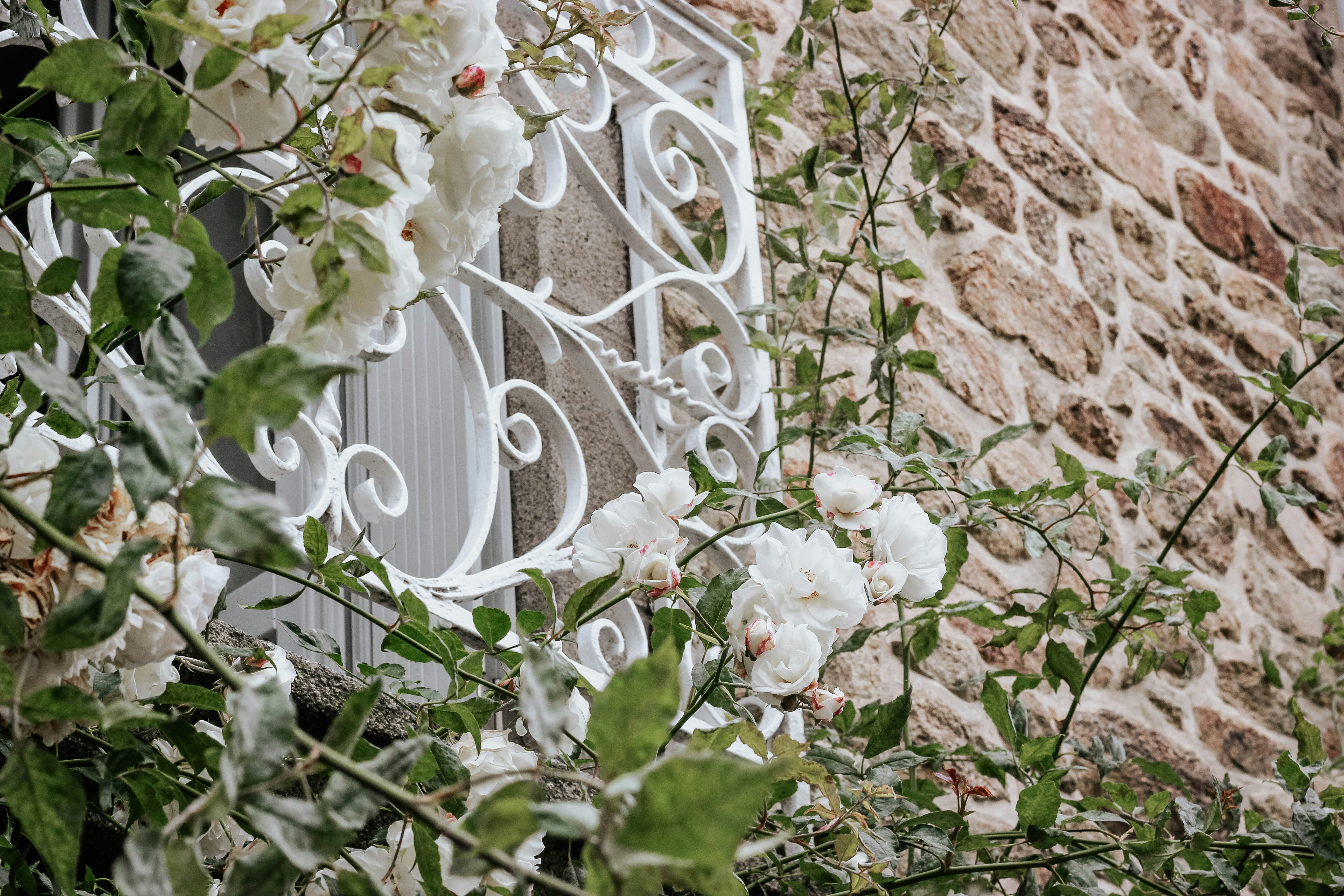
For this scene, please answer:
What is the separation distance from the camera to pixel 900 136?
269 cm

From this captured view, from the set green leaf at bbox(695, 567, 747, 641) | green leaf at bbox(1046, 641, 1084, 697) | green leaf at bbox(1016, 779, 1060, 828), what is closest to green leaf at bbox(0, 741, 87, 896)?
green leaf at bbox(695, 567, 747, 641)

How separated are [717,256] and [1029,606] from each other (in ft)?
3.30

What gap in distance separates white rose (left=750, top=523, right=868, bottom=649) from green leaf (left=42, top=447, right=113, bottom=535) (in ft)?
1.87

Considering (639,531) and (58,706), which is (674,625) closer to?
(639,531)

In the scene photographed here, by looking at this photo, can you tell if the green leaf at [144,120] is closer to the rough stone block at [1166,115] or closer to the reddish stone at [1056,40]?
the reddish stone at [1056,40]

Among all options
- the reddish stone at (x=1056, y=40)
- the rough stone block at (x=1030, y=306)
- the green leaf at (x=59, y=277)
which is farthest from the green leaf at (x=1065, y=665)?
the reddish stone at (x=1056, y=40)

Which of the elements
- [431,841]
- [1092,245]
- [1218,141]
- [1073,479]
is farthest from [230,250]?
[1218,141]

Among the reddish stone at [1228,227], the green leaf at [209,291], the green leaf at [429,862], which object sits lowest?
the green leaf at [429,862]

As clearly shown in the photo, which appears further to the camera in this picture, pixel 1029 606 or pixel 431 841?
pixel 1029 606

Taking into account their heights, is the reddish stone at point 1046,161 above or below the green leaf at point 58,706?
above

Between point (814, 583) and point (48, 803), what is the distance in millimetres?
588

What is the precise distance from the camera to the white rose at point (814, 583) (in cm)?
98

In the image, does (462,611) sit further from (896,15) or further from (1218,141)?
(1218,141)

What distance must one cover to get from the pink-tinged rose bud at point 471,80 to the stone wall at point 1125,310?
1.37m
